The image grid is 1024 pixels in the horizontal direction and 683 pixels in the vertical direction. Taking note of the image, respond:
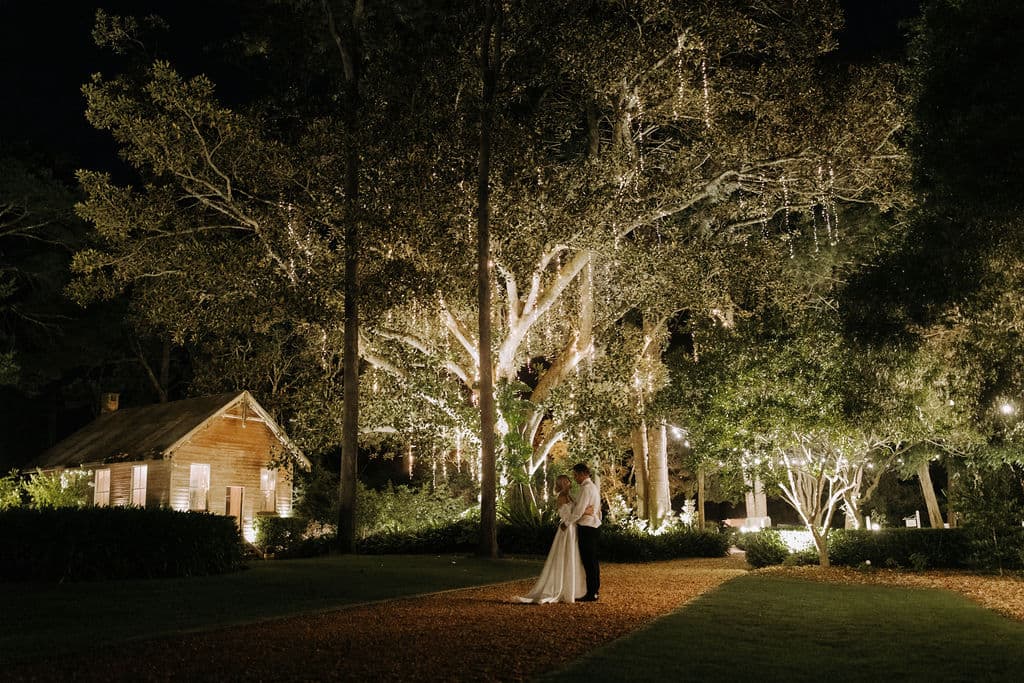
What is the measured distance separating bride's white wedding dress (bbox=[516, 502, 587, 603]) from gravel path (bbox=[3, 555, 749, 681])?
0.29m

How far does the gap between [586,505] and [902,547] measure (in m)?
11.4

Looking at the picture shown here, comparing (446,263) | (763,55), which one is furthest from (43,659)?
(763,55)

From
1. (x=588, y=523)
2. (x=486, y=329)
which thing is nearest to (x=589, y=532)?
(x=588, y=523)

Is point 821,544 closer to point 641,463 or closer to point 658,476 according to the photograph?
point 658,476

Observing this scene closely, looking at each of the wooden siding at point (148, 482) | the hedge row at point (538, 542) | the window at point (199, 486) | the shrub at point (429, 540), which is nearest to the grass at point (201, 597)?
the hedge row at point (538, 542)

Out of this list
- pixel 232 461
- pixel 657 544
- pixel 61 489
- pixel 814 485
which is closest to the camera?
pixel 814 485

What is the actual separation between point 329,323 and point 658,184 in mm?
9679

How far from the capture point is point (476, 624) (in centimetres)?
1008

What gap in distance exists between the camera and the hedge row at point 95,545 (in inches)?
632

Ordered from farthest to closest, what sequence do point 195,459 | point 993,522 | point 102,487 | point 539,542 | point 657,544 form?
point 102,487 → point 195,459 → point 657,544 → point 539,542 → point 993,522

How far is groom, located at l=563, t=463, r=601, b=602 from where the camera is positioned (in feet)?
39.5

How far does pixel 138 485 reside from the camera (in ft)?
103

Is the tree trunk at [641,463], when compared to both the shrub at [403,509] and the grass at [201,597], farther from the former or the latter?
the grass at [201,597]

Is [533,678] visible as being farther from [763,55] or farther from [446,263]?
[763,55]
